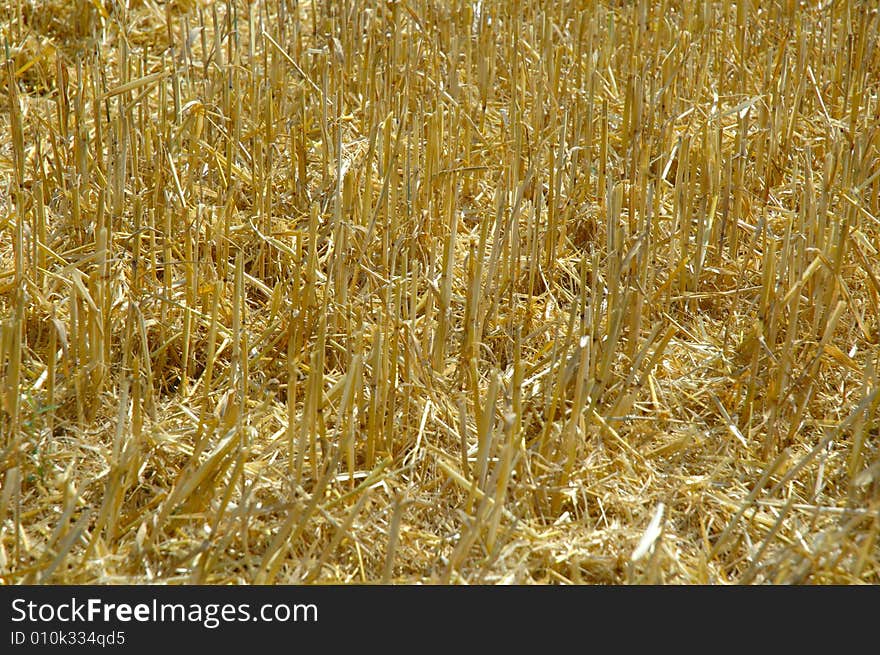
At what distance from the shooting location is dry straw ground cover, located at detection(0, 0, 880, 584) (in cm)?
173

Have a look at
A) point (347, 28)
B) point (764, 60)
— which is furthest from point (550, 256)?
point (764, 60)

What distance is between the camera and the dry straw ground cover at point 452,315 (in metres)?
1.73

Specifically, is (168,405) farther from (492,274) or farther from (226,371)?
(492,274)

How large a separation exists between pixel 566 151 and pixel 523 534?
122cm

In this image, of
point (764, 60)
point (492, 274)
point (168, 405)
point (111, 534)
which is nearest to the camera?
→ point (111, 534)

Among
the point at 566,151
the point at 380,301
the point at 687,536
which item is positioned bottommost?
the point at 687,536

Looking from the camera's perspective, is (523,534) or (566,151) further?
(566,151)

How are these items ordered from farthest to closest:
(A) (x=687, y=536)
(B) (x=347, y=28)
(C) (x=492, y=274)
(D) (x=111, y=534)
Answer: (B) (x=347, y=28), (C) (x=492, y=274), (A) (x=687, y=536), (D) (x=111, y=534)

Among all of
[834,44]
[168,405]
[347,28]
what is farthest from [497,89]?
[168,405]

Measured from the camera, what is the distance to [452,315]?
7.61 ft

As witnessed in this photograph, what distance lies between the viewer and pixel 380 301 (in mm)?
2258

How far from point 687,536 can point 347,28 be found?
191 centimetres

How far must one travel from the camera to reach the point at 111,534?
1695mm

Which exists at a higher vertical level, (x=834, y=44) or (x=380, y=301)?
(x=834, y=44)
